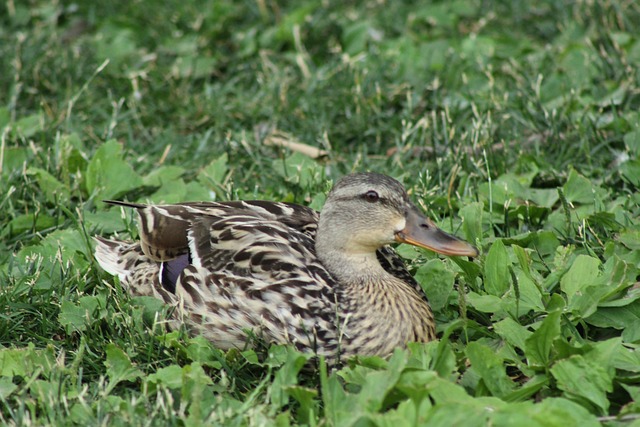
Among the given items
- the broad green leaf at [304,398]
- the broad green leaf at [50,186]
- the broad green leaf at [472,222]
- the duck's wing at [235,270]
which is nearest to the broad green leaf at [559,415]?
the broad green leaf at [304,398]

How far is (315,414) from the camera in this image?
128 inches

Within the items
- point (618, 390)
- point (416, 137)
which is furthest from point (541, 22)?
point (618, 390)

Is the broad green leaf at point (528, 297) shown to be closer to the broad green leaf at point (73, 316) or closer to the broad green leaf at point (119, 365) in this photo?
the broad green leaf at point (119, 365)

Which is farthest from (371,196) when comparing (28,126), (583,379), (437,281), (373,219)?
(28,126)

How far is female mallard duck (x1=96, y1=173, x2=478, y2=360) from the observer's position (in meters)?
3.69

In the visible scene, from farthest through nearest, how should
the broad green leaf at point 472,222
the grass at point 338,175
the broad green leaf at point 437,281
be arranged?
the broad green leaf at point 472,222, the broad green leaf at point 437,281, the grass at point 338,175

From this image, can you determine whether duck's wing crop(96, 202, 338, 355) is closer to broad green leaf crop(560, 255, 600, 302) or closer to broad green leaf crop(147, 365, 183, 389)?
broad green leaf crop(147, 365, 183, 389)

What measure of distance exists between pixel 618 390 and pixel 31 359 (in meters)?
2.08

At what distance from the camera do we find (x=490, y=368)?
332 cm

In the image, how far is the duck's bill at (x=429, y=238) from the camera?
375 centimetres

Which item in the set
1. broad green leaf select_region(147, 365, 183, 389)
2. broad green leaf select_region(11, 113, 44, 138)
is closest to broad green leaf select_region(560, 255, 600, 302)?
broad green leaf select_region(147, 365, 183, 389)

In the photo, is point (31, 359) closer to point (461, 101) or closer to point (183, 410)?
point (183, 410)

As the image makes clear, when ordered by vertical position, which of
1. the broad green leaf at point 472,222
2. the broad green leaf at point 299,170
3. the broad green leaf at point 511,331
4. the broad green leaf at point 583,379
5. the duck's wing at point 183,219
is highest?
the duck's wing at point 183,219

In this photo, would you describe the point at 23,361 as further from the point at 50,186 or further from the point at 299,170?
the point at 299,170
